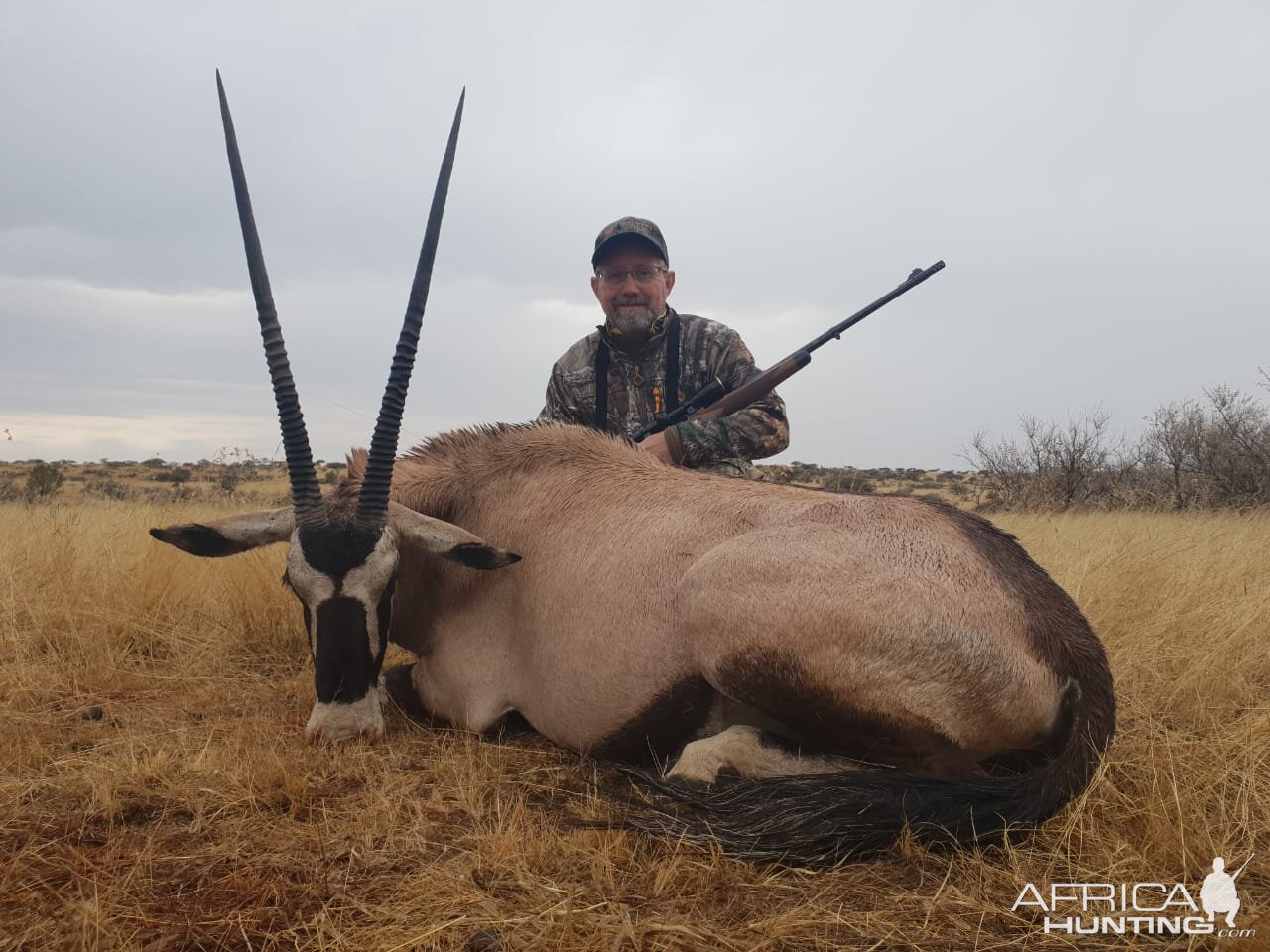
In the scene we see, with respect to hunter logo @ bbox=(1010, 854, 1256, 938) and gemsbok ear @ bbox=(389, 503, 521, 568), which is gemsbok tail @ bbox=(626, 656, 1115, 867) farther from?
gemsbok ear @ bbox=(389, 503, 521, 568)

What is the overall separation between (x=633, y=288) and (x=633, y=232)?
1.32ft

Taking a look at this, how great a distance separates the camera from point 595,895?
2316mm

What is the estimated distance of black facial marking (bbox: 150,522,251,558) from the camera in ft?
12.6

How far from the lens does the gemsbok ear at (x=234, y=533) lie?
12.7ft

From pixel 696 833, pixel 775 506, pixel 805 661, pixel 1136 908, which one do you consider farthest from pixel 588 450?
pixel 1136 908

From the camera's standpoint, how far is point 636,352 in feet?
22.0

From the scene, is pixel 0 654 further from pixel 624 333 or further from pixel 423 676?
pixel 624 333

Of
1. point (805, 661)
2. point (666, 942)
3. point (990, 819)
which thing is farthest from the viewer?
point (805, 661)

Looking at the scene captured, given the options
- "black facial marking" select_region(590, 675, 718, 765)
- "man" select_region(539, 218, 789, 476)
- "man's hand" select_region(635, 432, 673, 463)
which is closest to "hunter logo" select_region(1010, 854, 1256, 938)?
"black facial marking" select_region(590, 675, 718, 765)

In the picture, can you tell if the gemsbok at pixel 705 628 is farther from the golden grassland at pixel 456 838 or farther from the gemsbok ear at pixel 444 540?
the golden grassland at pixel 456 838

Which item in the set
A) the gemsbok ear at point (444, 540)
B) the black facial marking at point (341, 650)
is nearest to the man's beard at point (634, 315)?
the gemsbok ear at point (444, 540)

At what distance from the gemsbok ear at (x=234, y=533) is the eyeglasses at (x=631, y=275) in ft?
11.1

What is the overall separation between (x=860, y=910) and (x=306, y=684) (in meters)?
3.53

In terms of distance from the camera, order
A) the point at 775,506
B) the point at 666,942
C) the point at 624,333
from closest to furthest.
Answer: the point at 666,942 → the point at 775,506 → the point at 624,333
